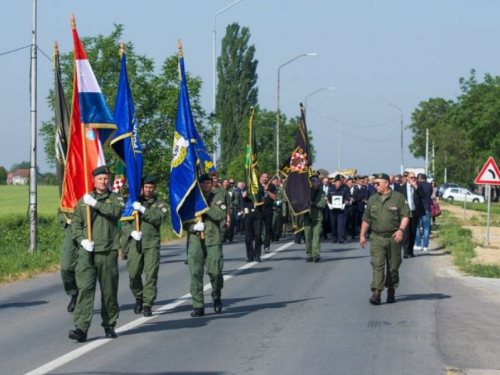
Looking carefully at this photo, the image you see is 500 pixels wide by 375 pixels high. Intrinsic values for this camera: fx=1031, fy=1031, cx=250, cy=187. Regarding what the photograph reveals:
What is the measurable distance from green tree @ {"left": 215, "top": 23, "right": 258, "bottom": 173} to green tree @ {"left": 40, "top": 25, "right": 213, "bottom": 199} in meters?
36.2

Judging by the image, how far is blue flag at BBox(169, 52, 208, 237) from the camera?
13.2 meters

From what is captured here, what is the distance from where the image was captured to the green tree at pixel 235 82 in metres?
72.5

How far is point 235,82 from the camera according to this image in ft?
239

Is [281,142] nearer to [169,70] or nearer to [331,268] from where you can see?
[169,70]

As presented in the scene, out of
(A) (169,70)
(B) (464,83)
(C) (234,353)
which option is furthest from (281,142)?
(C) (234,353)

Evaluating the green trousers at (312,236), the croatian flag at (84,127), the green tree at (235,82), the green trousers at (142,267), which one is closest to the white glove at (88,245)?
the croatian flag at (84,127)

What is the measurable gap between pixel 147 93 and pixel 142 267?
22425 millimetres

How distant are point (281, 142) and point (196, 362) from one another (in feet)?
196

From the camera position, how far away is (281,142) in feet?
227

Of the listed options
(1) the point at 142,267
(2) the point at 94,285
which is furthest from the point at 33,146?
(2) the point at 94,285

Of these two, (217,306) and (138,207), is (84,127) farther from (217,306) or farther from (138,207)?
(217,306)

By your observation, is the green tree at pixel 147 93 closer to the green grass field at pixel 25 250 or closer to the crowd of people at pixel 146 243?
the green grass field at pixel 25 250

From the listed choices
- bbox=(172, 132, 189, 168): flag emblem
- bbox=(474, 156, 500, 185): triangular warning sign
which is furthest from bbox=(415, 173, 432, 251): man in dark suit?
bbox=(172, 132, 189, 168): flag emblem

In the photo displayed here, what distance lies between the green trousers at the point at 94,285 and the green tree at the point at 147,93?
23.6 metres
